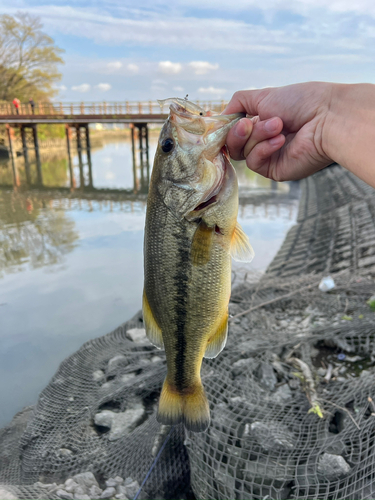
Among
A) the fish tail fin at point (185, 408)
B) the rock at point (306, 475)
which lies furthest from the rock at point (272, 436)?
the fish tail fin at point (185, 408)

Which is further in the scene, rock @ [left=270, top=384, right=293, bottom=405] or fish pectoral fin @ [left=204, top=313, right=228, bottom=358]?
rock @ [left=270, top=384, right=293, bottom=405]

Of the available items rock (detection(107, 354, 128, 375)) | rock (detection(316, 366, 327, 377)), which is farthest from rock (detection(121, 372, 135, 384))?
rock (detection(316, 366, 327, 377))

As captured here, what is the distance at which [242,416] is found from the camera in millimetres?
3131

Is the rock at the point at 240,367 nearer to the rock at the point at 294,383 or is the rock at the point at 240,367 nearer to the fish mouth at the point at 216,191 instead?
the rock at the point at 294,383

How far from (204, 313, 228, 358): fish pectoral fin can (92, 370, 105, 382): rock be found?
2.53 metres

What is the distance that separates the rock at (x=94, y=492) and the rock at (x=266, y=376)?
1.78m

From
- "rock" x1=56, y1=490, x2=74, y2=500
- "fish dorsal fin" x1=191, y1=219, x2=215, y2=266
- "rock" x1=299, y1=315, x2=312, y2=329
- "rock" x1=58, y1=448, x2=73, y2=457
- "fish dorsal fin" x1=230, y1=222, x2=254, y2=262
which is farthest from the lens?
"rock" x1=299, y1=315, x2=312, y2=329

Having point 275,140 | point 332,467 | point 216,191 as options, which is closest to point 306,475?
point 332,467

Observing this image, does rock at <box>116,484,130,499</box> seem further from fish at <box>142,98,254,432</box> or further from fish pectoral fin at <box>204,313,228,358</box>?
fish pectoral fin at <box>204,313,228,358</box>

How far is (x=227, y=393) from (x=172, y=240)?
2.13 metres

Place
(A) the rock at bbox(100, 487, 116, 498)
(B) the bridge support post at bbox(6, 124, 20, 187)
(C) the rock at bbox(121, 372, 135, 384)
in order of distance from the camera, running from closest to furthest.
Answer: (A) the rock at bbox(100, 487, 116, 498) → (C) the rock at bbox(121, 372, 135, 384) → (B) the bridge support post at bbox(6, 124, 20, 187)

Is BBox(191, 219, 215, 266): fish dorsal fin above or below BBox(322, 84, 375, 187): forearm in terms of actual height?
below

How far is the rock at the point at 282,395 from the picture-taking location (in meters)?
3.46

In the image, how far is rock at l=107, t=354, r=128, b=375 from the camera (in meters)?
4.42
